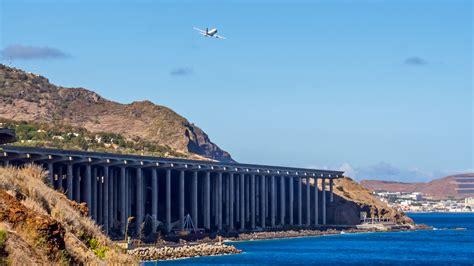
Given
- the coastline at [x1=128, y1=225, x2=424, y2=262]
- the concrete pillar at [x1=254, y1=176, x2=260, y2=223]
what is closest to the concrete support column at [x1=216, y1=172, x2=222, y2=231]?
the coastline at [x1=128, y1=225, x2=424, y2=262]

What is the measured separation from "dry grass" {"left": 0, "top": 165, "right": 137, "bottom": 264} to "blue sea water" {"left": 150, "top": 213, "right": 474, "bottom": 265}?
55744 mm

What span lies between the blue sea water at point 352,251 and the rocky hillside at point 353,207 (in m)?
17.0

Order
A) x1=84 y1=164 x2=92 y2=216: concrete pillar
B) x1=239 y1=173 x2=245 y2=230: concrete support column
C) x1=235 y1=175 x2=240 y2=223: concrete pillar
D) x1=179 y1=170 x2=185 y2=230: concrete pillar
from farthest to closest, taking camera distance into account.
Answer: x1=235 y1=175 x2=240 y2=223: concrete pillar < x1=239 y1=173 x2=245 y2=230: concrete support column < x1=179 y1=170 x2=185 y2=230: concrete pillar < x1=84 y1=164 x2=92 y2=216: concrete pillar

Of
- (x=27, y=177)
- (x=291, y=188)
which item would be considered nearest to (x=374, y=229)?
(x=291, y=188)

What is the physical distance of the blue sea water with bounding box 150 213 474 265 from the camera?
99938mm

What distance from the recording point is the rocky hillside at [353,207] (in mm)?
177250

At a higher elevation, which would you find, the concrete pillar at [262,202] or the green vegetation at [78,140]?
the green vegetation at [78,140]

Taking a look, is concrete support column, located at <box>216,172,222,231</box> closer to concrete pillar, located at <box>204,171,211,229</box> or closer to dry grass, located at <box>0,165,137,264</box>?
concrete pillar, located at <box>204,171,211,229</box>

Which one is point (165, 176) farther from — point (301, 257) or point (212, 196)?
point (301, 257)

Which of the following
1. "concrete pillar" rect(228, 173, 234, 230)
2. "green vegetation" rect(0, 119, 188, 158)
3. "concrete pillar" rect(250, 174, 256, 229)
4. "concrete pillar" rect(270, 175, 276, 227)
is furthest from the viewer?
"green vegetation" rect(0, 119, 188, 158)

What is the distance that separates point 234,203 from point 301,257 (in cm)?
4322

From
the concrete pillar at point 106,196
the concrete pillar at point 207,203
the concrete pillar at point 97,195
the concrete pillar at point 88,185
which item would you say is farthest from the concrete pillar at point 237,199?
the concrete pillar at point 88,185

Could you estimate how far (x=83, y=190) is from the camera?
4385 inches

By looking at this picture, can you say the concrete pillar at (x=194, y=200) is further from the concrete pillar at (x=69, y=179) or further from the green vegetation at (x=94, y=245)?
the green vegetation at (x=94, y=245)
